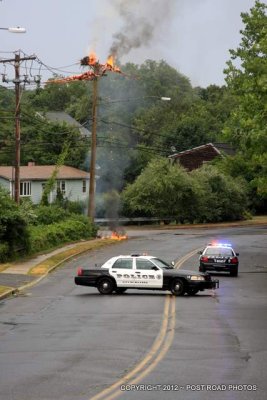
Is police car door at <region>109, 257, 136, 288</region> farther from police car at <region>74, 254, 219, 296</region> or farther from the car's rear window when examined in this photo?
the car's rear window

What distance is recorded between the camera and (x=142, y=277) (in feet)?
93.4

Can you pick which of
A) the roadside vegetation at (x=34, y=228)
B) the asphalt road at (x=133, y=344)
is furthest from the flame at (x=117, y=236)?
the asphalt road at (x=133, y=344)

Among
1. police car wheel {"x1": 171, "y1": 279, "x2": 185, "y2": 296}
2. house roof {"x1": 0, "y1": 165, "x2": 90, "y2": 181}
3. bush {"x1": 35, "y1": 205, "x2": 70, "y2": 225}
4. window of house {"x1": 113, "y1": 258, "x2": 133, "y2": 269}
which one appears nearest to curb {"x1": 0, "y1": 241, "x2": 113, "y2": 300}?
window of house {"x1": 113, "y1": 258, "x2": 133, "y2": 269}

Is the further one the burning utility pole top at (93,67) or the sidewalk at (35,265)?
the burning utility pole top at (93,67)

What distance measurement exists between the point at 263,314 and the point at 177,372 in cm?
999

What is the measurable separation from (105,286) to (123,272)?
95 cm

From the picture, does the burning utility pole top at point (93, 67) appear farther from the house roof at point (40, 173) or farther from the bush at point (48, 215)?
the house roof at point (40, 173)

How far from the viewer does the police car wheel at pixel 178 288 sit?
92.0ft

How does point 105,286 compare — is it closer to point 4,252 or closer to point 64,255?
point 4,252

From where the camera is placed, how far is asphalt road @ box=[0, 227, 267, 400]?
12.2 meters

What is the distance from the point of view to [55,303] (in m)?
26.3

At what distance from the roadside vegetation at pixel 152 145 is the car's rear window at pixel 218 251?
6.00 meters

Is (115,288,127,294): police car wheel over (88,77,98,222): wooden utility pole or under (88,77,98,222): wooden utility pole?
under

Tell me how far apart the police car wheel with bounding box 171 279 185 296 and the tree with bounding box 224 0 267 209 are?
11.9 m
